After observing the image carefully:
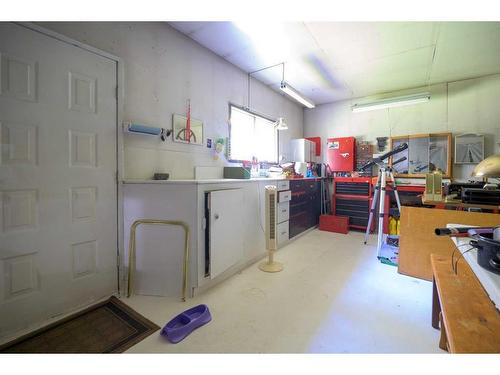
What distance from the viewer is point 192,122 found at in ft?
8.63

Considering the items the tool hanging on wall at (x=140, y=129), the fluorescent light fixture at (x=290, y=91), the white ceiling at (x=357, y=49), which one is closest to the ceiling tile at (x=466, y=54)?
the white ceiling at (x=357, y=49)

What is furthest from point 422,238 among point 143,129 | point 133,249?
point 143,129

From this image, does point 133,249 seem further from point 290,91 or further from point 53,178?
point 290,91

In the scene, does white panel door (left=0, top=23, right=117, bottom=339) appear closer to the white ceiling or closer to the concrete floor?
the concrete floor

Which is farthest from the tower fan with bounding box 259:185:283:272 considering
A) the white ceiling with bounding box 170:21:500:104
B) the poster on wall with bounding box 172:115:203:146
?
the white ceiling with bounding box 170:21:500:104

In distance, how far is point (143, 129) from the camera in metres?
2.02

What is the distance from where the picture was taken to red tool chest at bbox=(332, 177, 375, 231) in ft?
13.5

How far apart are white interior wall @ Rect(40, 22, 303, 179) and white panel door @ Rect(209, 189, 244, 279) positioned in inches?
28.9

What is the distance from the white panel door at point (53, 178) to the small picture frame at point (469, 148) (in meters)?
5.12

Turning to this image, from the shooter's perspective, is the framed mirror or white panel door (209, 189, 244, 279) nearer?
white panel door (209, 189, 244, 279)
